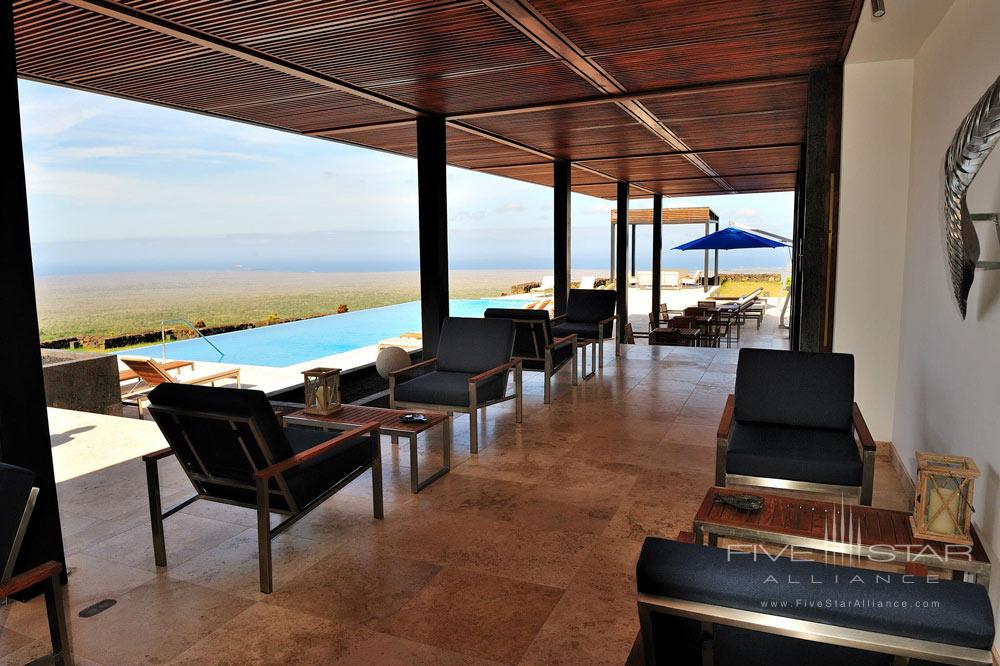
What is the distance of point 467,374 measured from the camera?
5.45m

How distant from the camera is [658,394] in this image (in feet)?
21.7

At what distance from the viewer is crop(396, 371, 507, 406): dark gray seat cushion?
4.90m

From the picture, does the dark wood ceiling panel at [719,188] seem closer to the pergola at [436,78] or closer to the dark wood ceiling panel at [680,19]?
the pergola at [436,78]

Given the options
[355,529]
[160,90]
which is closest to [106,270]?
[160,90]

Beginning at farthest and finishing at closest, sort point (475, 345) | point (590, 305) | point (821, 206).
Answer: point (590, 305)
point (475, 345)
point (821, 206)

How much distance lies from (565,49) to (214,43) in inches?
84.7

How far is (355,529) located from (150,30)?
2.99 meters

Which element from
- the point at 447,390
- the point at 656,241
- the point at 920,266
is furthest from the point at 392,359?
the point at 656,241

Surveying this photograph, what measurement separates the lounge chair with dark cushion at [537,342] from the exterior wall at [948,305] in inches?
118

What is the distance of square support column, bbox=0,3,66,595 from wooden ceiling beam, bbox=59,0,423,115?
741mm

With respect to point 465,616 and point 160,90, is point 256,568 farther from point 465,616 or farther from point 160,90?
point 160,90

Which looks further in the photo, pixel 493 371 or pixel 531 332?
pixel 531 332

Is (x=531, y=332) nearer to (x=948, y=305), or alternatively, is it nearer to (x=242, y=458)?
(x=948, y=305)

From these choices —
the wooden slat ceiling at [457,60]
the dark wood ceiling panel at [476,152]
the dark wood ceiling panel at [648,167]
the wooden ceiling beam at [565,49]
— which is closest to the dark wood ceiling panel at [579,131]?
the wooden slat ceiling at [457,60]
